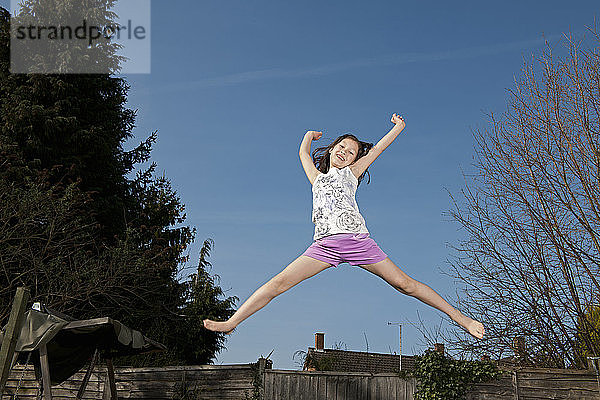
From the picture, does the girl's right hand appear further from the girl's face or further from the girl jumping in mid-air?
the girl jumping in mid-air

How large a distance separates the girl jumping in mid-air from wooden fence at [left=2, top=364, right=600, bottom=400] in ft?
25.5

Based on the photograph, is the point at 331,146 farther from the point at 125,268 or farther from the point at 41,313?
the point at 125,268

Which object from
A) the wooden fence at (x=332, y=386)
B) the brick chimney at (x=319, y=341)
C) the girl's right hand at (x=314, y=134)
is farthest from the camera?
the brick chimney at (x=319, y=341)

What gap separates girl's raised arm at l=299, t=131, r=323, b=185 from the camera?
12.5 feet

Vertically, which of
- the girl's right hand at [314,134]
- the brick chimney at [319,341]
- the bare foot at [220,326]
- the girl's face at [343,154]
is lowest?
the brick chimney at [319,341]

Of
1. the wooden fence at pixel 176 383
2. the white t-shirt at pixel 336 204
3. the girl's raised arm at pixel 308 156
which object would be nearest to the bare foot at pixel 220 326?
the white t-shirt at pixel 336 204

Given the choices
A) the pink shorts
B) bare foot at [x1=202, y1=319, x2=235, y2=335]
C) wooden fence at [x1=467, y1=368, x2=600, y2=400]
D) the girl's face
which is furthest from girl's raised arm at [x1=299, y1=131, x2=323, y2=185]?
wooden fence at [x1=467, y1=368, x2=600, y2=400]

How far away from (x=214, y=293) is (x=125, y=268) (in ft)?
10.7

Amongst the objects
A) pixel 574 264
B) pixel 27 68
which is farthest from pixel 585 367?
pixel 27 68

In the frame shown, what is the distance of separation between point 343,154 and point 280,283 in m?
0.91

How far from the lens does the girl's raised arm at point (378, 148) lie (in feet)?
12.4

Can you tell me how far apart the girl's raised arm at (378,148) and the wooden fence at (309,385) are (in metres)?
7.84

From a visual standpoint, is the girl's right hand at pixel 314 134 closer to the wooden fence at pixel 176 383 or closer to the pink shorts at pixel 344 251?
the pink shorts at pixel 344 251

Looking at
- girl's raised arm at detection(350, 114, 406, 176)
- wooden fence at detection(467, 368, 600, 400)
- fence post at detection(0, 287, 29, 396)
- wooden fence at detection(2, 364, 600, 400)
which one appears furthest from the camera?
wooden fence at detection(2, 364, 600, 400)
